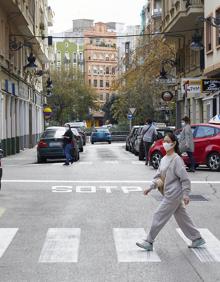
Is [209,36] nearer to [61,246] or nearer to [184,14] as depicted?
[184,14]

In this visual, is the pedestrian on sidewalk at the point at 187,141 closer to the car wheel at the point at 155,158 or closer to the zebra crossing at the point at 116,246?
the car wheel at the point at 155,158

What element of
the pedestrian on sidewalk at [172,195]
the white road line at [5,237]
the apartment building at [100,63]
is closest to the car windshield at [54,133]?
the white road line at [5,237]

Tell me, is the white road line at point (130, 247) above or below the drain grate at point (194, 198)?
above

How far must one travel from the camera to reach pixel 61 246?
876cm

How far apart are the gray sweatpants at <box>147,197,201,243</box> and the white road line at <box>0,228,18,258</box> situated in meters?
1.95

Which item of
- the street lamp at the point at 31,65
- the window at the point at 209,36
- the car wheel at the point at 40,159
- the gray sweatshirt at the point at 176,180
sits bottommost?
the car wheel at the point at 40,159

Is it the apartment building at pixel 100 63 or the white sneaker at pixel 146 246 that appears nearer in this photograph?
the white sneaker at pixel 146 246

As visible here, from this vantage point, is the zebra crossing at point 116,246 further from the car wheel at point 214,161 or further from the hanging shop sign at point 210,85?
the hanging shop sign at point 210,85

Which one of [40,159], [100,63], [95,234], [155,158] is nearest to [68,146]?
[40,159]

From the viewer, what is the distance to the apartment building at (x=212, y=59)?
1158 inches

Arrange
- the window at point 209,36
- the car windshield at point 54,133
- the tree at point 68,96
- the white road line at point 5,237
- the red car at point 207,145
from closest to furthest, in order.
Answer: the white road line at point 5,237 < the red car at point 207,145 < the car windshield at point 54,133 < the window at point 209,36 < the tree at point 68,96

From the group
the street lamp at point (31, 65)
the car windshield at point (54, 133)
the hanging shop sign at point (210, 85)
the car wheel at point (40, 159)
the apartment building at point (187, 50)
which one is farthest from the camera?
the street lamp at point (31, 65)

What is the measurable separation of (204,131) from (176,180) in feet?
43.1

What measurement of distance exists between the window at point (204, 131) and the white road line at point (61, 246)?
11891 mm
